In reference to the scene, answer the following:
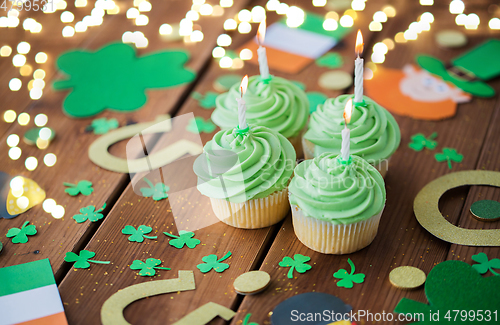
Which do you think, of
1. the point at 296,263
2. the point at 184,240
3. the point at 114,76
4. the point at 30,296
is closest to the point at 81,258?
the point at 30,296

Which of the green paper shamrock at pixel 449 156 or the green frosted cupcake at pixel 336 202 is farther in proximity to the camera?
the green paper shamrock at pixel 449 156

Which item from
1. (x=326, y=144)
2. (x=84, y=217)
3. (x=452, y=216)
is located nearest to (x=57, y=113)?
(x=84, y=217)

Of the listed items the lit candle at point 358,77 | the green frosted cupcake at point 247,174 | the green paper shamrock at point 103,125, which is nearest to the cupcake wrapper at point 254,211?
the green frosted cupcake at point 247,174

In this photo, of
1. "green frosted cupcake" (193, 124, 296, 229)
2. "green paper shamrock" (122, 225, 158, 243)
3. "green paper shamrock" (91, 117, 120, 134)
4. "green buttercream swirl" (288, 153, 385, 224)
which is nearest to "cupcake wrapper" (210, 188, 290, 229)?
"green frosted cupcake" (193, 124, 296, 229)

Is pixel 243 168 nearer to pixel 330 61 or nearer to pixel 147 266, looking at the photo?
pixel 147 266

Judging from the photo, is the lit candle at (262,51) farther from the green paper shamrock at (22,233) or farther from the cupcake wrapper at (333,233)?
the green paper shamrock at (22,233)

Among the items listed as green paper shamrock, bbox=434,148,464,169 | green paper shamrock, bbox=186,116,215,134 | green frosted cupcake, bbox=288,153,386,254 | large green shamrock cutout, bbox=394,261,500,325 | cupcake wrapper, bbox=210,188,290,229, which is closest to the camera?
large green shamrock cutout, bbox=394,261,500,325

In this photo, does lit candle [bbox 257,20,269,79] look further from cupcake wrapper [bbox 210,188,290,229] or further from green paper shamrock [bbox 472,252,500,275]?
green paper shamrock [bbox 472,252,500,275]
